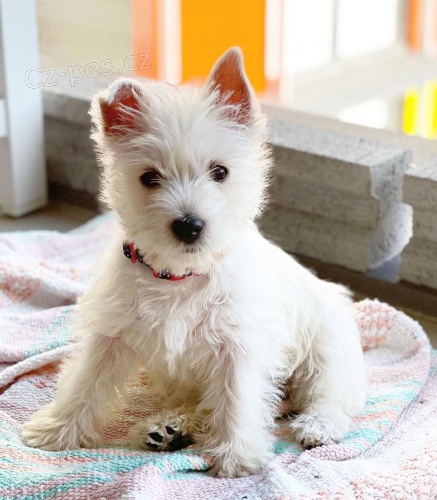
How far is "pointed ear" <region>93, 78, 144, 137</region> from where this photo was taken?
1.47 m

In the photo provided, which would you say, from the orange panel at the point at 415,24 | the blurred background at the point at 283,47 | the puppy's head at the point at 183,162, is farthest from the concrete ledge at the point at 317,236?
the orange panel at the point at 415,24

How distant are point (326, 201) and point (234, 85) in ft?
3.47

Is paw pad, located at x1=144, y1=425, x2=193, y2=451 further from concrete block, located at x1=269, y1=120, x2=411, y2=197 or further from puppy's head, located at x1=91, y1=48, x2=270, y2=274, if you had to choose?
concrete block, located at x1=269, y1=120, x2=411, y2=197

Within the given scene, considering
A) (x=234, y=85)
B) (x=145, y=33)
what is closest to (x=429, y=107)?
(x=145, y=33)

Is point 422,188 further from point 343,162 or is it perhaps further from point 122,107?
point 122,107

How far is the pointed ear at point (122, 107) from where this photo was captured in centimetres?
147

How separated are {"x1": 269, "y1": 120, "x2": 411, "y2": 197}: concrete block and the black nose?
1.10 metres

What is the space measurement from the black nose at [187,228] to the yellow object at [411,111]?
3885 millimetres

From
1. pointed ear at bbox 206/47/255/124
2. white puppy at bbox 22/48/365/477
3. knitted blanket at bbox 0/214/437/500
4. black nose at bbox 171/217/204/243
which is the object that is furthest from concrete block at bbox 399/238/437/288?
black nose at bbox 171/217/204/243

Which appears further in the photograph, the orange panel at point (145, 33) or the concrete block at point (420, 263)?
the orange panel at point (145, 33)

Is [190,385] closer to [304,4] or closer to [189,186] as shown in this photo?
[189,186]

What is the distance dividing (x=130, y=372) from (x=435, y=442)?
0.64 meters

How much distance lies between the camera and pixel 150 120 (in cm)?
146

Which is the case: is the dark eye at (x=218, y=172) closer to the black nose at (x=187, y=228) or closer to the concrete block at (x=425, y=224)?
the black nose at (x=187, y=228)
